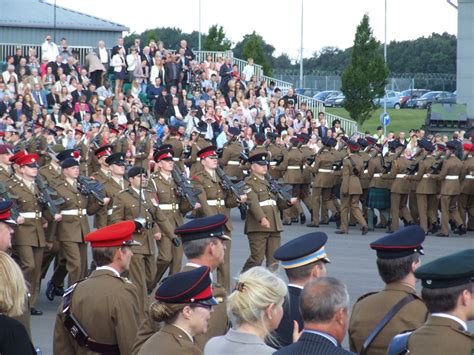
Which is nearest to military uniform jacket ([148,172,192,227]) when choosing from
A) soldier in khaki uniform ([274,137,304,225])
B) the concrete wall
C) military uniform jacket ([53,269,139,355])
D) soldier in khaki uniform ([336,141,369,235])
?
military uniform jacket ([53,269,139,355])

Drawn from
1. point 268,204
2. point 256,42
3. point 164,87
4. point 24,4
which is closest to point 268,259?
point 268,204

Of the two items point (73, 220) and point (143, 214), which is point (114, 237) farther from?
point (73, 220)

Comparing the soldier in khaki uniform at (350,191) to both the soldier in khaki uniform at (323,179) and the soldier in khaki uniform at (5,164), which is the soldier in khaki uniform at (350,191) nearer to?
the soldier in khaki uniform at (323,179)

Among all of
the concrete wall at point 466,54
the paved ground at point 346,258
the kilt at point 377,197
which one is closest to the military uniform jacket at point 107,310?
the paved ground at point 346,258

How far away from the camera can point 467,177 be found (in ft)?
73.0

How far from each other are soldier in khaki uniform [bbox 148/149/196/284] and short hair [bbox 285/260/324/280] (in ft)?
24.5

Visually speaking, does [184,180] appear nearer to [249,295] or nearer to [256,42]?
[249,295]

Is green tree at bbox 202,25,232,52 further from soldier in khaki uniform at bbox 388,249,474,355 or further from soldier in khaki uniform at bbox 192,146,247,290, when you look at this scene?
soldier in khaki uniform at bbox 388,249,474,355

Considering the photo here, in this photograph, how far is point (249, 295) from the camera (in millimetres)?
5828

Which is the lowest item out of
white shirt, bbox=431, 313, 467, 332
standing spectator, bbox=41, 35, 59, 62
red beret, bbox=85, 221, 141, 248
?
white shirt, bbox=431, 313, 467, 332

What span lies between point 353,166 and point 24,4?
29920 millimetres

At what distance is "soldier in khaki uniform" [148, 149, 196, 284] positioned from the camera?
47.1 feet

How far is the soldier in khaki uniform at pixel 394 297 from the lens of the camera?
21.5 ft

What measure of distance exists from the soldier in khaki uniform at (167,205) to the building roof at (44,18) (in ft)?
103
